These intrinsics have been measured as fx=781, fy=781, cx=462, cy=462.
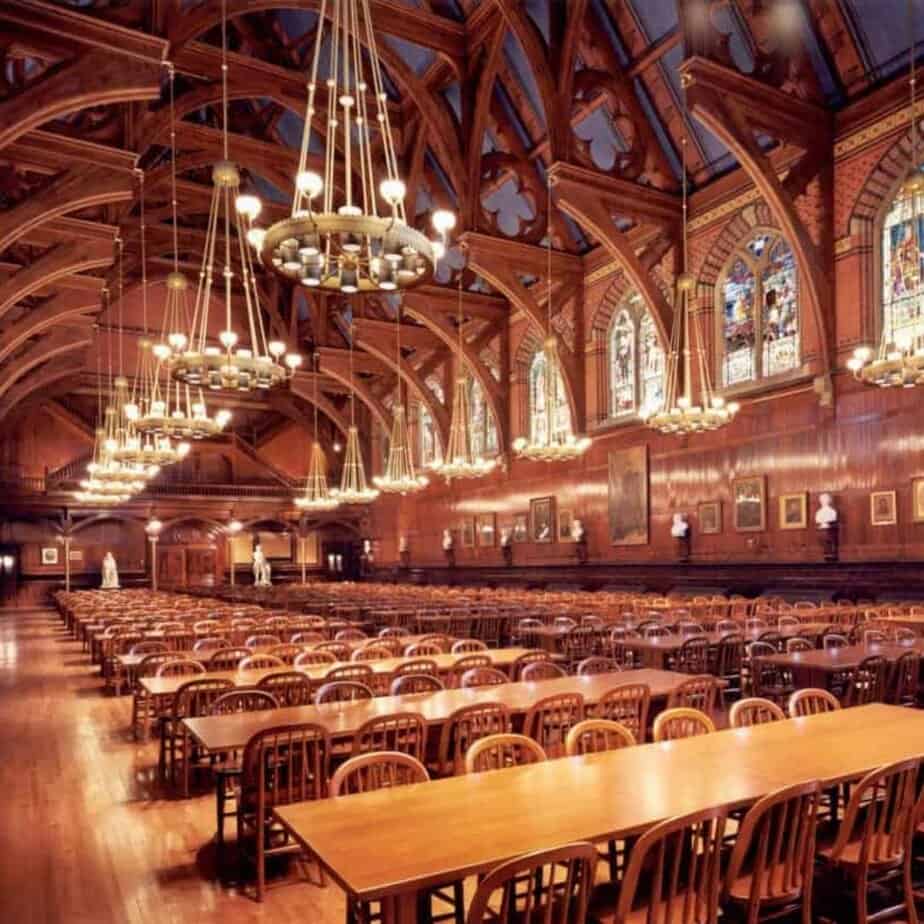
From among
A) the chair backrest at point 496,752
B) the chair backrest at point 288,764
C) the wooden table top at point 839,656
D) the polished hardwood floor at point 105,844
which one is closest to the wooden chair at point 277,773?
the chair backrest at point 288,764

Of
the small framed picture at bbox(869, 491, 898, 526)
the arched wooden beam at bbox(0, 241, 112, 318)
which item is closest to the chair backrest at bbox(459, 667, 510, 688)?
the small framed picture at bbox(869, 491, 898, 526)

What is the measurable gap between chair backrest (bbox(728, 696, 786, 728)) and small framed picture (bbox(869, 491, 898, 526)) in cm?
973

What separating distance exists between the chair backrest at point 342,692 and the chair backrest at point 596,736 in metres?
1.92

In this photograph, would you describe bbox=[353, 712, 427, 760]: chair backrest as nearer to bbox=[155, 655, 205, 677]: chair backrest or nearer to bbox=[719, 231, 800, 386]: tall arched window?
bbox=[155, 655, 205, 677]: chair backrest

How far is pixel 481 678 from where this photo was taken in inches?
244

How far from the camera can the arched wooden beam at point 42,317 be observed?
56.3ft

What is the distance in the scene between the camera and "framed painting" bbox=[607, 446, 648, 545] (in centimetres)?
1811

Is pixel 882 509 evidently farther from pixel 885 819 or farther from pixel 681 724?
pixel 885 819

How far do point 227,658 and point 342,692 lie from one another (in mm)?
2605

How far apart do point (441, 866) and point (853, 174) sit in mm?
14765

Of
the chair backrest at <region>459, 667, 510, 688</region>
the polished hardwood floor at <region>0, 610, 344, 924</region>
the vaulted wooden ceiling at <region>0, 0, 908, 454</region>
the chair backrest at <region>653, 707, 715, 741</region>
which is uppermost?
the vaulted wooden ceiling at <region>0, 0, 908, 454</region>

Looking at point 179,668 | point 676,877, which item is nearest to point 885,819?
point 676,877

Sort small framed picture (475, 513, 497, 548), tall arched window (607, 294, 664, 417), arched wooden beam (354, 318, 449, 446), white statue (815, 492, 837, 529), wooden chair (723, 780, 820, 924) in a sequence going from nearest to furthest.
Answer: wooden chair (723, 780, 820, 924) → white statue (815, 492, 837, 529) → tall arched window (607, 294, 664, 417) → small framed picture (475, 513, 497, 548) → arched wooden beam (354, 318, 449, 446)

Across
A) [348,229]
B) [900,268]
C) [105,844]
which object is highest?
[900,268]
